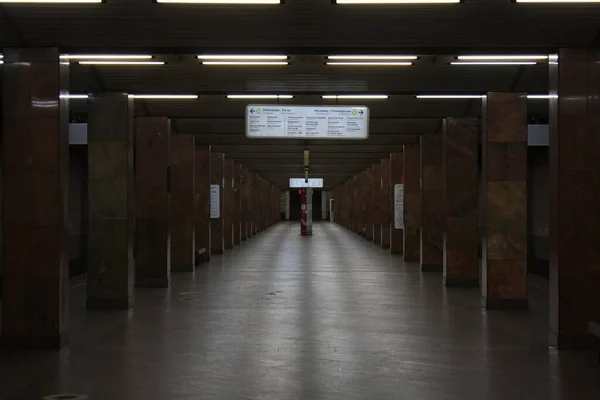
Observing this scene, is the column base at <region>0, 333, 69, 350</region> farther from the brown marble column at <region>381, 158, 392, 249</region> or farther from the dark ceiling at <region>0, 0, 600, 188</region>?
the brown marble column at <region>381, 158, 392, 249</region>

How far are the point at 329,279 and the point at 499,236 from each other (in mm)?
5877

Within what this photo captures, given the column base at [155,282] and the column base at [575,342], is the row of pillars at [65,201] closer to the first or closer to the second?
the column base at [155,282]

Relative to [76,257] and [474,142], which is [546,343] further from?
[76,257]

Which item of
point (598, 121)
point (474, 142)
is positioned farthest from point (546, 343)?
point (474, 142)

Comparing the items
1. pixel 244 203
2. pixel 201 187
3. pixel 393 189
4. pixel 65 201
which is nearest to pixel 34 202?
pixel 65 201

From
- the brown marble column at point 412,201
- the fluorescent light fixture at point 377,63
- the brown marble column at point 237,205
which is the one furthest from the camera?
the brown marble column at point 237,205

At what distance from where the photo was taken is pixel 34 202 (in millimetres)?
8672

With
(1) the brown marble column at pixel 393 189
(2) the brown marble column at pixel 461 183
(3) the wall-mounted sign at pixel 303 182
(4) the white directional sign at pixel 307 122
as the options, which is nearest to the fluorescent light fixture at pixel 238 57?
(4) the white directional sign at pixel 307 122

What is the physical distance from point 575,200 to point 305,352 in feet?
12.5

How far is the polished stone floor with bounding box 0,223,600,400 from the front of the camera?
21.5 ft

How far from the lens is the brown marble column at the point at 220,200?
2514 cm

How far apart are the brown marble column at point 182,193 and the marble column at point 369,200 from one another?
17343 mm

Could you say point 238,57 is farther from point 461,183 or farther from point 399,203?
point 399,203

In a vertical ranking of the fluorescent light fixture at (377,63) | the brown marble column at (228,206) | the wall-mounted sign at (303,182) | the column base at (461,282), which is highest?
the fluorescent light fixture at (377,63)
